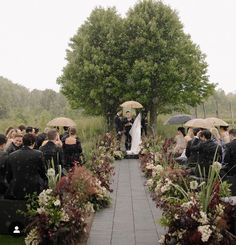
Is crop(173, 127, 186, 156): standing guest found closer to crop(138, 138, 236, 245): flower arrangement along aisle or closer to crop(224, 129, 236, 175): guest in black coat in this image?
crop(224, 129, 236, 175): guest in black coat

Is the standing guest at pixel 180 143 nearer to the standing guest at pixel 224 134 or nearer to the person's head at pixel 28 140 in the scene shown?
the standing guest at pixel 224 134

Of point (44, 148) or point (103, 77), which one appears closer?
point (44, 148)

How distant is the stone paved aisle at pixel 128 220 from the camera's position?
7977 mm

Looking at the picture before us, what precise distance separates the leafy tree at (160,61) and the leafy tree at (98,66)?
833mm

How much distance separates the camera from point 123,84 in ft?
103

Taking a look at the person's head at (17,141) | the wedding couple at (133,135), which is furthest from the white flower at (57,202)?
the wedding couple at (133,135)

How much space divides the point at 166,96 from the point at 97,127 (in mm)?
4925

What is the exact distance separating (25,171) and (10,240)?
46.0 inches

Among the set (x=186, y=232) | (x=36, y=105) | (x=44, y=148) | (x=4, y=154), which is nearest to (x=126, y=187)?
(x=44, y=148)

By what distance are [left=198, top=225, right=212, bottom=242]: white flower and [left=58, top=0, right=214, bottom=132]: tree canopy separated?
2411 cm

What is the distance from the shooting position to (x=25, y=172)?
7.84 meters

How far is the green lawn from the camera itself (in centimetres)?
779

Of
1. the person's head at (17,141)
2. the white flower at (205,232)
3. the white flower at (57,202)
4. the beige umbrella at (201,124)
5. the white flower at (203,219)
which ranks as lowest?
the white flower at (205,232)

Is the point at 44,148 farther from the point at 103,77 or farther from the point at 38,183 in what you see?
the point at 103,77
